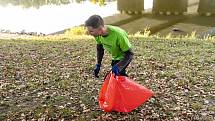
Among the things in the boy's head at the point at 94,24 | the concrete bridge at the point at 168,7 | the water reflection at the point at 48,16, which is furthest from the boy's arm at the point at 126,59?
the concrete bridge at the point at 168,7

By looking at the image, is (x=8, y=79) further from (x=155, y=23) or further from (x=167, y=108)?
(x=155, y=23)

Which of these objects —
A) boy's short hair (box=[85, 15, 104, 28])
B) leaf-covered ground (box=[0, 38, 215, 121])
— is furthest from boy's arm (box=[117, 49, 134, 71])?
leaf-covered ground (box=[0, 38, 215, 121])

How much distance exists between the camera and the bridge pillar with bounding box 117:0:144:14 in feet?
154

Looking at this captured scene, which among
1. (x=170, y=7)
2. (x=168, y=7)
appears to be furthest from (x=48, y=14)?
(x=170, y=7)

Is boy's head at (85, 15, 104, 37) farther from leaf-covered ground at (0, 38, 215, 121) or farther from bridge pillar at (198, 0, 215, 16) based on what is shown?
bridge pillar at (198, 0, 215, 16)

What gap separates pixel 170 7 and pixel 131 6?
16.5 feet

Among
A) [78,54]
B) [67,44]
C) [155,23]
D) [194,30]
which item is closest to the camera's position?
[78,54]

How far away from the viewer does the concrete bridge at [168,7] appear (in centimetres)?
4294

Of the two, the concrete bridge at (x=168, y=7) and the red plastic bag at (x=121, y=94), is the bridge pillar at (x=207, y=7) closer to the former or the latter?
the concrete bridge at (x=168, y=7)

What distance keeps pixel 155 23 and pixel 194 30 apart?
5508 millimetres

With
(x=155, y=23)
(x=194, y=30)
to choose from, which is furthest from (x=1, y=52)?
(x=155, y=23)

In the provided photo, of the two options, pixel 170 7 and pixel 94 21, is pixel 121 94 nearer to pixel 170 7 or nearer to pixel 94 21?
pixel 94 21

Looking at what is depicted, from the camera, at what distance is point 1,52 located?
17.0m

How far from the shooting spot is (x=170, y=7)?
45.1 m
